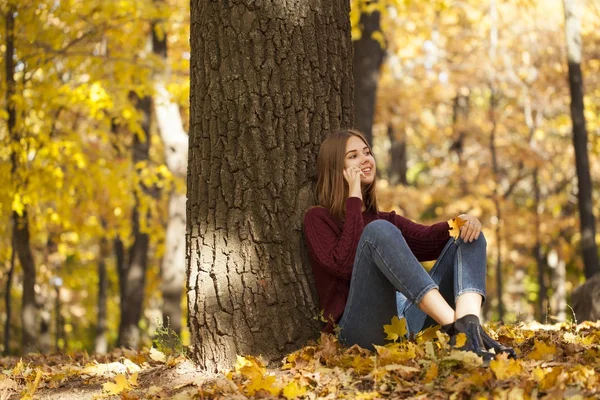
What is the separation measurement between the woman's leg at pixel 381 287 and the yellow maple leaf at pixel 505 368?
1.45 feet

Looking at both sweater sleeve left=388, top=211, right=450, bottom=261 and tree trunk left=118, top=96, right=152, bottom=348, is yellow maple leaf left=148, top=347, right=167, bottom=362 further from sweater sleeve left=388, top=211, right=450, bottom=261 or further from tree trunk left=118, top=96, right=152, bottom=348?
tree trunk left=118, top=96, right=152, bottom=348

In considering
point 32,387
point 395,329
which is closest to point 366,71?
point 395,329

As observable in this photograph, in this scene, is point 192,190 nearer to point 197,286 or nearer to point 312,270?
point 197,286

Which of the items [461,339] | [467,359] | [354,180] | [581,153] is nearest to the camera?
[467,359]

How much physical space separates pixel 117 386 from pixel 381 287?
141 centimetres

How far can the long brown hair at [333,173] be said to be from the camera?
3781 millimetres

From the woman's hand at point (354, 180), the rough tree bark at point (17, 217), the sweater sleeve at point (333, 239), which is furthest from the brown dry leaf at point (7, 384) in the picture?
the rough tree bark at point (17, 217)

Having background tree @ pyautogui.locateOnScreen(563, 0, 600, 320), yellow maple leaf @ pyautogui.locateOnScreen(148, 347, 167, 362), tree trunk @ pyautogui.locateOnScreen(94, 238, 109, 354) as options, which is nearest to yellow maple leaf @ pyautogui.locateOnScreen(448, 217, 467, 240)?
yellow maple leaf @ pyautogui.locateOnScreen(148, 347, 167, 362)

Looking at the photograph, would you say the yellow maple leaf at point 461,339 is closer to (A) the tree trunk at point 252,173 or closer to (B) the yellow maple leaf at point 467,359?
(B) the yellow maple leaf at point 467,359

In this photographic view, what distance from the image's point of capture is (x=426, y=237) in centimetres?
394

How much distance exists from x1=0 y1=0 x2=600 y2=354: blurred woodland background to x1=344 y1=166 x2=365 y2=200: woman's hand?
4.76 feet

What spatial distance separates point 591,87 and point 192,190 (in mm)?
11545

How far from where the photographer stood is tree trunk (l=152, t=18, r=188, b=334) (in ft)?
30.5

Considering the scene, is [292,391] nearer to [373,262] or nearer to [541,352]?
[373,262]
